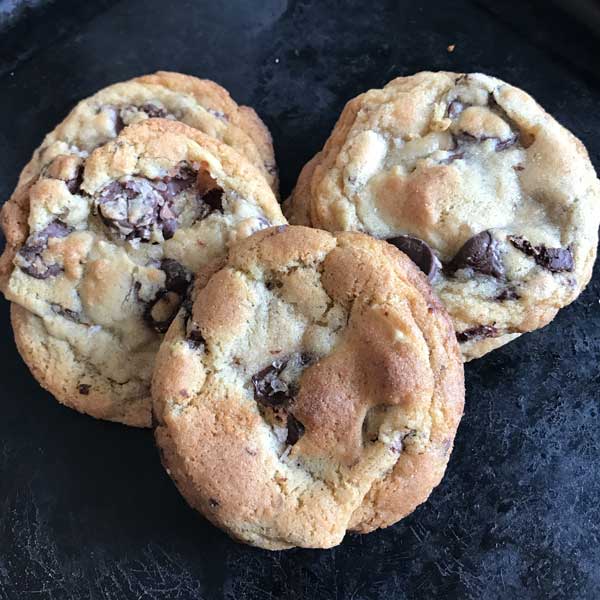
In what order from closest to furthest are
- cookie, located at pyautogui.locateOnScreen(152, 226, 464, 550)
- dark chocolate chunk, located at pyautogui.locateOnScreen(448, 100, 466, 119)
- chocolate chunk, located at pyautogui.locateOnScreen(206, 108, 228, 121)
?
cookie, located at pyautogui.locateOnScreen(152, 226, 464, 550) < dark chocolate chunk, located at pyautogui.locateOnScreen(448, 100, 466, 119) < chocolate chunk, located at pyautogui.locateOnScreen(206, 108, 228, 121)

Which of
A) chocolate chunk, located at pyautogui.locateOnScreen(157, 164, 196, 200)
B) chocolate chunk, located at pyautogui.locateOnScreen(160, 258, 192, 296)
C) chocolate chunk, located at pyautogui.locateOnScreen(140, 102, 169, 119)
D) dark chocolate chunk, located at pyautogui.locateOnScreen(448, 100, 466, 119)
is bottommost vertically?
dark chocolate chunk, located at pyautogui.locateOnScreen(448, 100, 466, 119)

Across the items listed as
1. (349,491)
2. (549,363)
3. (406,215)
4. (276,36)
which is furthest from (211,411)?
(276,36)

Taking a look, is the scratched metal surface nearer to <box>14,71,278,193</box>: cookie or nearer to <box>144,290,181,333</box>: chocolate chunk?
<box>14,71,278,193</box>: cookie

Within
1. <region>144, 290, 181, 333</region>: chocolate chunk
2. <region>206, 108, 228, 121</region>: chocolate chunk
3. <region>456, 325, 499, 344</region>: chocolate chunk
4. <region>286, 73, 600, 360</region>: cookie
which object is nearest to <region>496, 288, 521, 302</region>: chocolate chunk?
<region>286, 73, 600, 360</region>: cookie

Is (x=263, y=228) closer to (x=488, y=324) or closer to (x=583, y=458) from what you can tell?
(x=488, y=324)

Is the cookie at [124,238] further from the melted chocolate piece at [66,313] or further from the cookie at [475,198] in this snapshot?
the cookie at [475,198]

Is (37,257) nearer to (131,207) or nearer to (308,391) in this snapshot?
(131,207)

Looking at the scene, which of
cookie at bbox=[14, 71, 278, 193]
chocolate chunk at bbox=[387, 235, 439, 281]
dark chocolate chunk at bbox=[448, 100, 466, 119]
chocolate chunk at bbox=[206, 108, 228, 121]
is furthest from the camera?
chocolate chunk at bbox=[206, 108, 228, 121]
